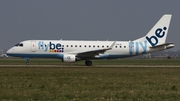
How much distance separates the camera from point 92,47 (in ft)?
163

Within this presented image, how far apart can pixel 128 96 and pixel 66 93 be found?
8.76 ft

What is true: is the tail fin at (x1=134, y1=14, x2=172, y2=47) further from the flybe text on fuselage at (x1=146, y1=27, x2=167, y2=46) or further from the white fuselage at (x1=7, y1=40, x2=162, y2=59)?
the white fuselage at (x1=7, y1=40, x2=162, y2=59)

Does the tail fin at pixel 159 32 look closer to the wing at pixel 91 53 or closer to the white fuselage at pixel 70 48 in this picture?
the white fuselage at pixel 70 48

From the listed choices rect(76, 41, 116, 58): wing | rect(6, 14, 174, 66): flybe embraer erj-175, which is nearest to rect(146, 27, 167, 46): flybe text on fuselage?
rect(6, 14, 174, 66): flybe embraer erj-175

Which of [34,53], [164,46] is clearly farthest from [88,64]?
[164,46]

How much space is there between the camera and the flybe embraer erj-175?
156 feet

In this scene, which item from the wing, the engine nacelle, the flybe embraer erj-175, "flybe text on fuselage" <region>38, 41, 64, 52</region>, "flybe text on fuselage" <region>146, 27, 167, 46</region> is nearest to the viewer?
the engine nacelle

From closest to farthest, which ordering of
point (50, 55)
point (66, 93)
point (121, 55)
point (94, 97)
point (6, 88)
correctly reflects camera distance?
point (94, 97) < point (66, 93) < point (6, 88) < point (50, 55) < point (121, 55)

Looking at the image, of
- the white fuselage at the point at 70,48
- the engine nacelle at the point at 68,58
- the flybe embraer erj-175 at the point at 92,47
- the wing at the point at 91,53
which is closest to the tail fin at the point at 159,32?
the flybe embraer erj-175 at the point at 92,47

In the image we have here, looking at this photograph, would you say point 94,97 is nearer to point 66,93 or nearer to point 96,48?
point 66,93

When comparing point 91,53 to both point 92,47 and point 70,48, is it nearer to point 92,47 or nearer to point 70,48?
point 92,47

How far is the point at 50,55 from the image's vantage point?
4750 centimetres

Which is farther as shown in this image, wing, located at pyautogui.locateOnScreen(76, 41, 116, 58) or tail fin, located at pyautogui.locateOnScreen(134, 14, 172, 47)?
tail fin, located at pyautogui.locateOnScreen(134, 14, 172, 47)

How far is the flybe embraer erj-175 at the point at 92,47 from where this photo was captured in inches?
1869
